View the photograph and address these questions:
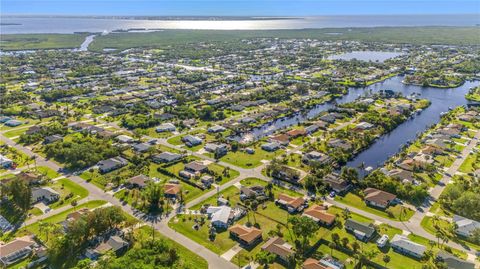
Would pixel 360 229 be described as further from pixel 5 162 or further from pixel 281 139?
pixel 5 162

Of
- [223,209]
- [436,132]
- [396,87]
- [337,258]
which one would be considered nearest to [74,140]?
[223,209]

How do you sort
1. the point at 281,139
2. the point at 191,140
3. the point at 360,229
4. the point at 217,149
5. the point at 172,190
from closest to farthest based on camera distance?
the point at 360,229 → the point at 172,190 → the point at 217,149 → the point at 191,140 → the point at 281,139

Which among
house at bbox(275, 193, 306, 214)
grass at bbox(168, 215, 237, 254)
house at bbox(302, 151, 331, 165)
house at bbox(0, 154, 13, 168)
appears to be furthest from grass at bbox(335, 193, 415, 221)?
house at bbox(0, 154, 13, 168)

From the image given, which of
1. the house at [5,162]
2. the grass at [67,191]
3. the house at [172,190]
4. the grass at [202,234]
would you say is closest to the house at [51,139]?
the house at [5,162]

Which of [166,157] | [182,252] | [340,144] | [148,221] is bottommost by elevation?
[182,252]

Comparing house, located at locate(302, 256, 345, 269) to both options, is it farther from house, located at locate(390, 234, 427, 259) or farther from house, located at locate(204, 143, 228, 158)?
house, located at locate(204, 143, 228, 158)

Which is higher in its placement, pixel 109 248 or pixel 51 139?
pixel 51 139

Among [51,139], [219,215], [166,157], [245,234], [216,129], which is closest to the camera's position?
[245,234]

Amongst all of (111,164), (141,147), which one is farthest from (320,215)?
(141,147)
